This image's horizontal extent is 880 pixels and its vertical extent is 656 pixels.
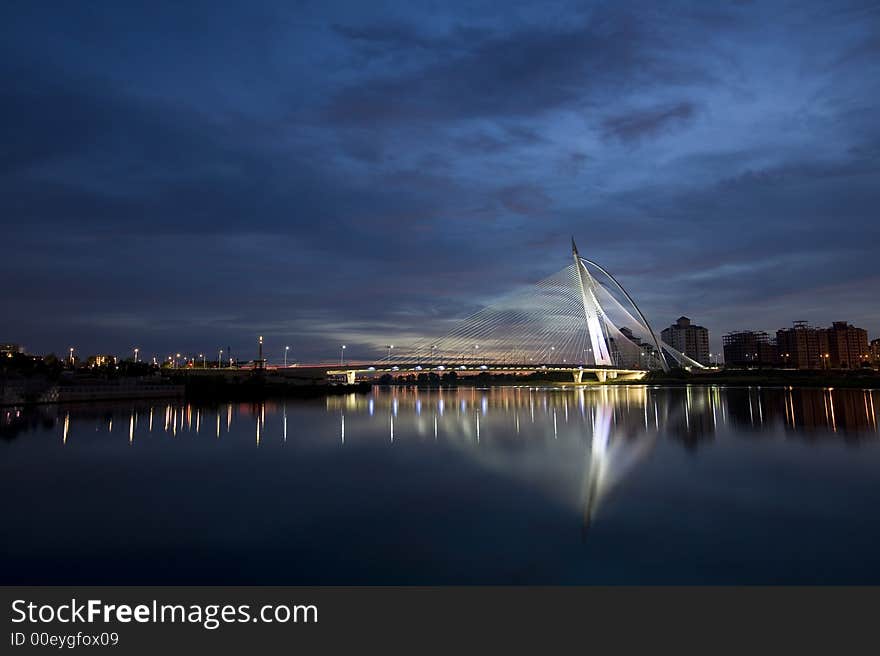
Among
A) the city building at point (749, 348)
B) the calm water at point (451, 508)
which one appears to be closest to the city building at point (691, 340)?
the city building at point (749, 348)

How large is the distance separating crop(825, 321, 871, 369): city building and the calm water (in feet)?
489

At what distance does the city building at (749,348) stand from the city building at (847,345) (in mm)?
14761

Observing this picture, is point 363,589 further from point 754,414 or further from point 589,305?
point 589,305

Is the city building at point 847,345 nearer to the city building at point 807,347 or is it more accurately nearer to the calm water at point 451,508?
the city building at point 807,347

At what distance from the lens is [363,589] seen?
5789 millimetres

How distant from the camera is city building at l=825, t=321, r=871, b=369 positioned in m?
141

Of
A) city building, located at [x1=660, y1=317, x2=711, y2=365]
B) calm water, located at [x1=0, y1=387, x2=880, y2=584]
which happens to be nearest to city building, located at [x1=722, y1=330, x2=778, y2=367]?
city building, located at [x1=660, y1=317, x2=711, y2=365]

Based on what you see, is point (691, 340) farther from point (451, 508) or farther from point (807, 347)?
point (451, 508)

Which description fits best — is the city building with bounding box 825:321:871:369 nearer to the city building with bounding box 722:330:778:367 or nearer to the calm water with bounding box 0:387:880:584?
the city building with bounding box 722:330:778:367

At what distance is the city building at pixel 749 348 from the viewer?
530ft

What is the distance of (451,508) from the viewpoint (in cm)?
936

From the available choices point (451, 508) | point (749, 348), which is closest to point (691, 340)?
point (749, 348)

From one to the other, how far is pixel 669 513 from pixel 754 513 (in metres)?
1.27

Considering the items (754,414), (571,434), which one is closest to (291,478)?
(571,434)
